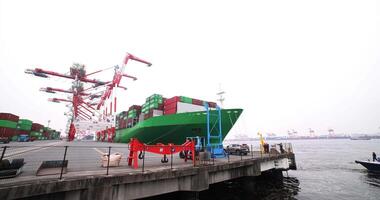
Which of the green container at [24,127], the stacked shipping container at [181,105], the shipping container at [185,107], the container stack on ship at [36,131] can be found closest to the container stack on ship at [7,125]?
the green container at [24,127]

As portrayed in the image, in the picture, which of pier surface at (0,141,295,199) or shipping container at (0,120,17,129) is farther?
shipping container at (0,120,17,129)

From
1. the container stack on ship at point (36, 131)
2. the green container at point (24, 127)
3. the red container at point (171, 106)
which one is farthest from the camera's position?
the container stack on ship at point (36, 131)

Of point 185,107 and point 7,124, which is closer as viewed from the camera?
point 185,107

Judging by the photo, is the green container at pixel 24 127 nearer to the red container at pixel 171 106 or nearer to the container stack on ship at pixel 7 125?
the container stack on ship at pixel 7 125

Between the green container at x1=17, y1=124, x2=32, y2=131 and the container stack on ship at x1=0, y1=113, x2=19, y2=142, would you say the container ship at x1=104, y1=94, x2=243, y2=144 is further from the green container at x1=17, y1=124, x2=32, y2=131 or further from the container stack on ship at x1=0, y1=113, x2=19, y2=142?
the green container at x1=17, y1=124, x2=32, y2=131

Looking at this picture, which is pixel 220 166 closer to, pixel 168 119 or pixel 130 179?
pixel 130 179

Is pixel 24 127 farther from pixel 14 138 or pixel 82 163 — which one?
pixel 82 163

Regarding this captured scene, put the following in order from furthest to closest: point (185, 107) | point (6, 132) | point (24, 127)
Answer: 1. point (24, 127)
2. point (6, 132)
3. point (185, 107)

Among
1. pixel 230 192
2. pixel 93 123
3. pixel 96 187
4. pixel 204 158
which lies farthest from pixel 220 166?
pixel 93 123

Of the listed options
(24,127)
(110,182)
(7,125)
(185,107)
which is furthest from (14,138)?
(110,182)

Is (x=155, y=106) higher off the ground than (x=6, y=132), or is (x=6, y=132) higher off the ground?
(x=155, y=106)

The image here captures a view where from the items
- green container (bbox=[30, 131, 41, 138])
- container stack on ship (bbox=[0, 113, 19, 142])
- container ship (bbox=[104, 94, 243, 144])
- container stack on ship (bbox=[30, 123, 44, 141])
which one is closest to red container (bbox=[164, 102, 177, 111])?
container ship (bbox=[104, 94, 243, 144])

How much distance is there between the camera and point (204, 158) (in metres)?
11.3

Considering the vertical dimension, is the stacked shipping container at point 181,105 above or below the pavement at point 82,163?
above
